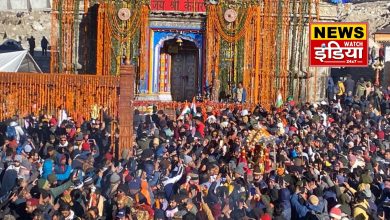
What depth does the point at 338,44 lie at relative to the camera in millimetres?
31125

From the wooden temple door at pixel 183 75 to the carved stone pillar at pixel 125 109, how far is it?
15.0 m

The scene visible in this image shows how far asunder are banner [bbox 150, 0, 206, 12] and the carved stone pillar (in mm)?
12937

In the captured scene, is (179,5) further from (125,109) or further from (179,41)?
(125,109)

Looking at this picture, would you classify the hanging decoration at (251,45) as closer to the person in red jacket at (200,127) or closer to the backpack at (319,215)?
the person in red jacket at (200,127)

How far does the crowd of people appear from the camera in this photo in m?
13.5

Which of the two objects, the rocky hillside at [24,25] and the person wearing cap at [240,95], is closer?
the person wearing cap at [240,95]

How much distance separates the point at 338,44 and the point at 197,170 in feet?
52.9

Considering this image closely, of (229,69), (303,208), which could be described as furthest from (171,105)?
(303,208)

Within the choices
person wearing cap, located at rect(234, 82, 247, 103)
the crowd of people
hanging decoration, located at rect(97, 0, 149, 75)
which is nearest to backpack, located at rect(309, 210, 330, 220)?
the crowd of people

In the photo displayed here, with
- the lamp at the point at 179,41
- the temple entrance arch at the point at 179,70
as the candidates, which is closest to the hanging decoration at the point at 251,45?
the lamp at the point at 179,41

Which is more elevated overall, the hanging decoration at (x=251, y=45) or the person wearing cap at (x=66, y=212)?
the hanging decoration at (x=251, y=45)

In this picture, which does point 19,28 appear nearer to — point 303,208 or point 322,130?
point 322,130

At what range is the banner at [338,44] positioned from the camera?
31.3 m

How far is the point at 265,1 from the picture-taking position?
33.3 metres
